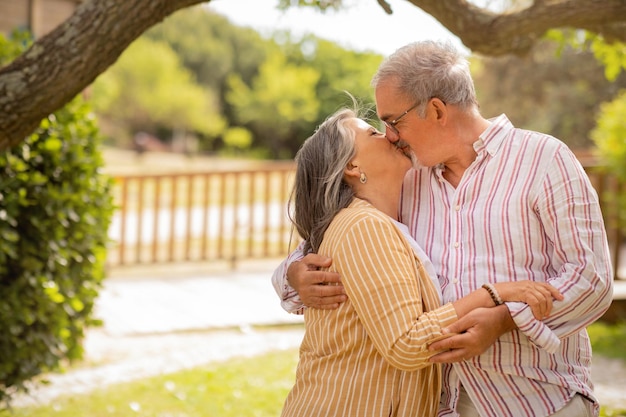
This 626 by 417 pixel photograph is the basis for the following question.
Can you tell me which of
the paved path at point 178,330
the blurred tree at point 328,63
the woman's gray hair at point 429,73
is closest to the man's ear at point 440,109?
the woman's gray hair at point 429,73

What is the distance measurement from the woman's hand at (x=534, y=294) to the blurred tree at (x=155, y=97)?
46.5 metres

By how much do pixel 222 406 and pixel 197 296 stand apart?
346 centimetres

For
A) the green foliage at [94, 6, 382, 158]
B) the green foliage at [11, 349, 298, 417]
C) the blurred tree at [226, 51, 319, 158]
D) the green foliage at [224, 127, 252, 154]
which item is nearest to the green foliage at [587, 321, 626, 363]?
the green foliage at [11, 349, 298, 417]

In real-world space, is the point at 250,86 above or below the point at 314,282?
above

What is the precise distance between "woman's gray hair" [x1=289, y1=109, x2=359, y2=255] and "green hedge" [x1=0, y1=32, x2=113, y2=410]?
277 cm

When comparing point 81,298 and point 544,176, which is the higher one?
point 544,176

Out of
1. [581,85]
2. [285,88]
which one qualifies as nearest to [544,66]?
[581,85]

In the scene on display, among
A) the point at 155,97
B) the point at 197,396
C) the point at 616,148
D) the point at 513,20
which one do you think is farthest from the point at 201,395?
the point at 155,97

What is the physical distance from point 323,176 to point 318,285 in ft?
1.06

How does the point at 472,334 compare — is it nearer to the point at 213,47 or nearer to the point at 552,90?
the point at 552,90

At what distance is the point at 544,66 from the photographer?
2052 centimetres

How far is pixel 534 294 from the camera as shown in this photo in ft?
6.95

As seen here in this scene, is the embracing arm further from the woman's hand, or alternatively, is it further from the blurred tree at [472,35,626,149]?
the blurred tree at [472,35,626,149]

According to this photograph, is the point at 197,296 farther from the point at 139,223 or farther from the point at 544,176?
the point at 544,176
